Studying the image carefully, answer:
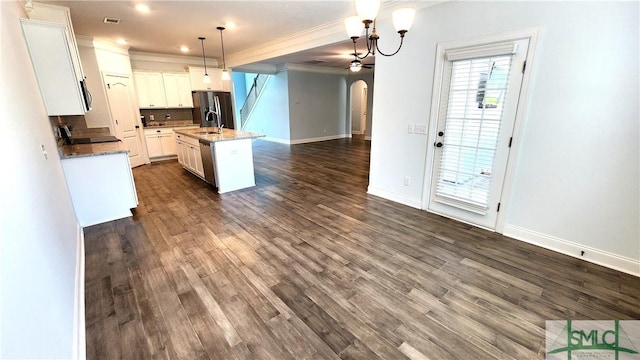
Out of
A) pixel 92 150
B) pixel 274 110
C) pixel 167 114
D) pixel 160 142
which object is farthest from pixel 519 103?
pixel 274 110

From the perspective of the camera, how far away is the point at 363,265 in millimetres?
2504

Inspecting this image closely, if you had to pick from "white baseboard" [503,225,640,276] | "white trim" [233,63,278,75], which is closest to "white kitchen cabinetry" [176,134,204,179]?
"white trim" [233,63,278,75]

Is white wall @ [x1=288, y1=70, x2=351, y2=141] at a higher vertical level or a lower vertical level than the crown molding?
lower

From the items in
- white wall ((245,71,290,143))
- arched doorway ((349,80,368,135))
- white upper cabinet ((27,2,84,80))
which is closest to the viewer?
white upper cabinet ((27,2,84,80))

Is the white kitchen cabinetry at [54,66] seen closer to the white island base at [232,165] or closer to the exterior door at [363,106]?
the white island base at [232,165]

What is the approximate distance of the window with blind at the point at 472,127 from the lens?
2832 millimetres

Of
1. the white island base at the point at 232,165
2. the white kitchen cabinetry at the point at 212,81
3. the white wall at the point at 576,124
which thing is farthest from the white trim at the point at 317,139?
the white wall at the point at 576,124

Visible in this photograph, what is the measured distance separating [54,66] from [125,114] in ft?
10.5

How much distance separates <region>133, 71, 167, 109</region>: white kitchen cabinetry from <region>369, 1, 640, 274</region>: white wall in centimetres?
638

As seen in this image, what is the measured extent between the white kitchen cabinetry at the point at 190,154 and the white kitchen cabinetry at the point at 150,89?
160cm

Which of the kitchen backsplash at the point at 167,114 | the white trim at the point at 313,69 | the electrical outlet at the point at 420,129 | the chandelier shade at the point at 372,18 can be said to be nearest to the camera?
the chandelier shade at the point at 372,18

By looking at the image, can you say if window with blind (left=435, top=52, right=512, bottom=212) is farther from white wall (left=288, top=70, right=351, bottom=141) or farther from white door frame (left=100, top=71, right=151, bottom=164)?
white wall (left=288, top=70, right=351, bottom=141)

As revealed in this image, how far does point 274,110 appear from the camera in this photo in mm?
9867

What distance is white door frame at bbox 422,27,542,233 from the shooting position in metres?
2.56
